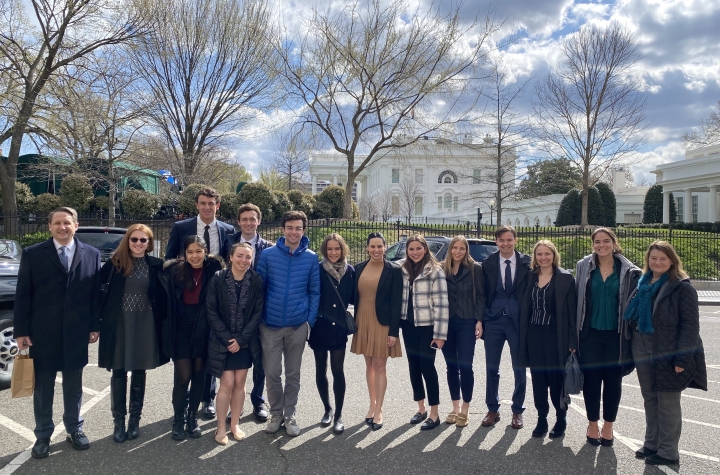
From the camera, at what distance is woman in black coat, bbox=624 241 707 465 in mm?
3834

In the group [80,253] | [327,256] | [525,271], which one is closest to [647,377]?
[525,271]

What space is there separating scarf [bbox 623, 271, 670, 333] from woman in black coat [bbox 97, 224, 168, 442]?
12.7ft

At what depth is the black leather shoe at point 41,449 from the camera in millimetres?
3850

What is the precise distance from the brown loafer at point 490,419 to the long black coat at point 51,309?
3550 mm

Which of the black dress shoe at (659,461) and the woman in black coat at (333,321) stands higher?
the woman in black coat at (333,321)

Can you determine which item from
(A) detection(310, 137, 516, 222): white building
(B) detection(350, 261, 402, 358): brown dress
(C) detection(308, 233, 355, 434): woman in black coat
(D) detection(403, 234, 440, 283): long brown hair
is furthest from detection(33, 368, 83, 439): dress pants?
(A) detection(310, 137, 516, 222): white building

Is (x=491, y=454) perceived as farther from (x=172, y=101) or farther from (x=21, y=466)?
(x=172, y=101)

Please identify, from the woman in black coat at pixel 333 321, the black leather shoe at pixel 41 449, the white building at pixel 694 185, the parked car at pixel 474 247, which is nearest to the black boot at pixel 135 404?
the black leather shoe at pixel 41 449

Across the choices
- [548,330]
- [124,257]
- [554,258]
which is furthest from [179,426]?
[554,258]

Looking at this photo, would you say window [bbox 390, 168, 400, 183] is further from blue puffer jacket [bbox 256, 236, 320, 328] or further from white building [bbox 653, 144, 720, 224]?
blue puffer jacket [bbox 256, 236, 320, 328]

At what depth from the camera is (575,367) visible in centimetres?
425

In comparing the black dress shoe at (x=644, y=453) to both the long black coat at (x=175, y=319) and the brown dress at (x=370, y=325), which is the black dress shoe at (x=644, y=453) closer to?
the brown dress at (x=370, y=325)

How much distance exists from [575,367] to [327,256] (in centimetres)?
237

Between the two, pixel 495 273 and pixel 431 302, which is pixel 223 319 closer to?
pixel 431 302
